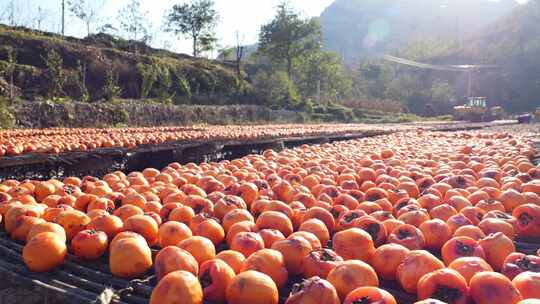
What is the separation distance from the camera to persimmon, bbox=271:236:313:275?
2.16m

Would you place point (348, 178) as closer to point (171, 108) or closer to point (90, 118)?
point (90, 118)

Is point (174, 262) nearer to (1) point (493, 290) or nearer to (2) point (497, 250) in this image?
(1) point (493, 290)

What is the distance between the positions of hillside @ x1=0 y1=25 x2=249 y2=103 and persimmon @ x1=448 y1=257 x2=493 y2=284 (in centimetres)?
1718

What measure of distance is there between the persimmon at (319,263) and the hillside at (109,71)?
16678 mm

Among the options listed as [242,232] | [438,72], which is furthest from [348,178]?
[438,72]

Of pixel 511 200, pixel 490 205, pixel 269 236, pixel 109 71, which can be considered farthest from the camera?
pixel 109 71

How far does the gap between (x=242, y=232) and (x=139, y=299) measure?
70 centimetres

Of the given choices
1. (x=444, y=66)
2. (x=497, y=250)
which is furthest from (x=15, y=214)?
(x=444, y=66)

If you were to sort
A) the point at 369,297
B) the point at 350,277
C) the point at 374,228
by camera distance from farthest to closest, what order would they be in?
the point at 374,228 < the point at 350,277 < the point at 369,297

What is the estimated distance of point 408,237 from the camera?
7.91ft

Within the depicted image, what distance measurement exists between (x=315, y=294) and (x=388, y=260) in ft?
2.05

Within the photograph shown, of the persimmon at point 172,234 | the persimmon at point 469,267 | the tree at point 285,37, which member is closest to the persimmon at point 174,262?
the persimmon at point 172,234

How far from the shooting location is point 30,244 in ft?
7.33

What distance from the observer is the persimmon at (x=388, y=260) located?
2117mm
